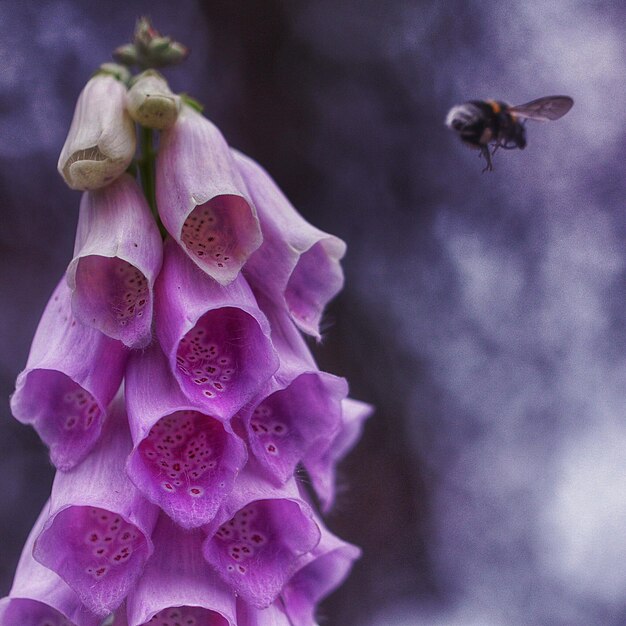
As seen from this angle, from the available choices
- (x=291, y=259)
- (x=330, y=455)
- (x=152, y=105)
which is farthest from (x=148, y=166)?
(x=330, y=455)

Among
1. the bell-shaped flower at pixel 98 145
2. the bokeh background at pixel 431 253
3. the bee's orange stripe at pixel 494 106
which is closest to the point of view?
the bell-shaped flower at pixel 98 145

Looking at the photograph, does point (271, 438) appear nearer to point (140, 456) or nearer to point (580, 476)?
point (140, 456)

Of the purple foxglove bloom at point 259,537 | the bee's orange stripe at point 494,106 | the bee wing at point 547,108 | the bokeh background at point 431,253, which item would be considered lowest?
the purple foxglove bloom at point 259,537

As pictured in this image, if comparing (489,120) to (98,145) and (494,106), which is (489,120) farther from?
(98,145)

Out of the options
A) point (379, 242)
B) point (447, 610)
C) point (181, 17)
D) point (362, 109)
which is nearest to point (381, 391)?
point (379, 242)

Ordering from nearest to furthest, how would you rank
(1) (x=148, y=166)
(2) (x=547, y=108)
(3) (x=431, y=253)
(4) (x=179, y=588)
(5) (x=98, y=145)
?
1. (4) (x=179, y=588)
2. (5) (x=98, y=145)
3. (1) (x=148, y=166)
4. (2) (x=547, y=108)
5. (3) (x=431, y=253)

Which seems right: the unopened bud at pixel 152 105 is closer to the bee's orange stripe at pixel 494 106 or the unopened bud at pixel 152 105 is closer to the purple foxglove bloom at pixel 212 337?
the purple foxglove bloom at pixel 212 337

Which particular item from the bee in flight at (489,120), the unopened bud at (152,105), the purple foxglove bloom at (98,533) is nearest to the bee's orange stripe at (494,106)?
the bee in flight at (489,120)

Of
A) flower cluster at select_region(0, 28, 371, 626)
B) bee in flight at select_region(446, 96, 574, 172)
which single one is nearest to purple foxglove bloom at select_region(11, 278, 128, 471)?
flower cluster at select_region(0, 28, 371, 626)
